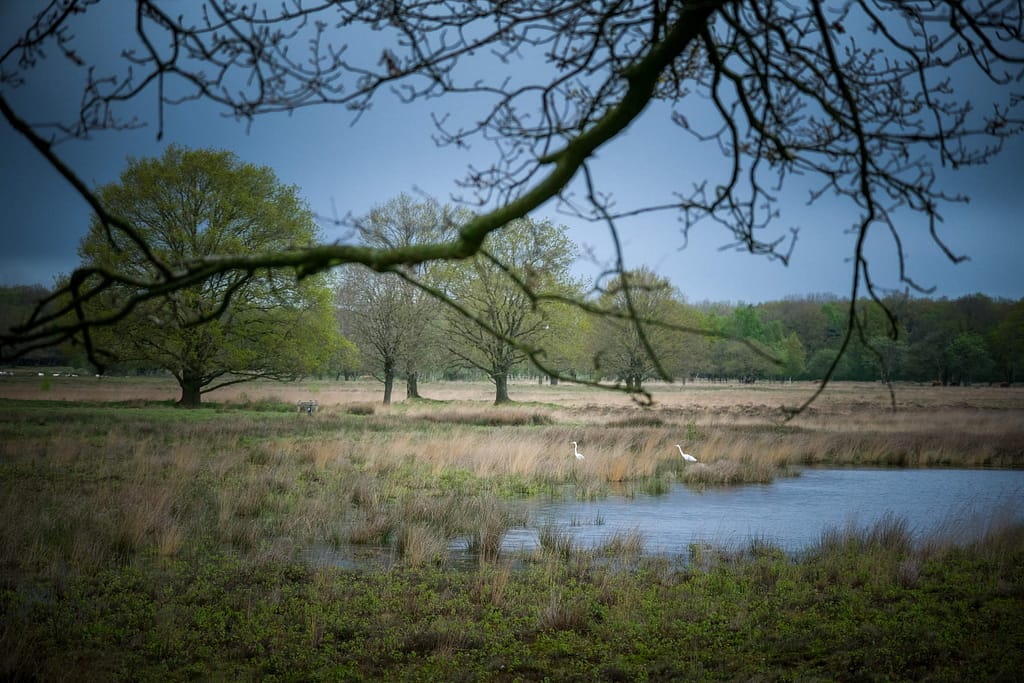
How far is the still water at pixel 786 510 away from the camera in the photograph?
10.2 metres

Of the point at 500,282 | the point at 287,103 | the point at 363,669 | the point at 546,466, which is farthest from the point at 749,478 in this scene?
the point at 500,282

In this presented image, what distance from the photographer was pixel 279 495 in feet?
39.4

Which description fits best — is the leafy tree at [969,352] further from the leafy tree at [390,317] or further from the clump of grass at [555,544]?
the clump of grass at [555,544]

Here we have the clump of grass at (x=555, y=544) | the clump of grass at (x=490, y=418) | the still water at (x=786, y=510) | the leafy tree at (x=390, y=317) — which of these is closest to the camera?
the clump of grass at (x=555, y=544)

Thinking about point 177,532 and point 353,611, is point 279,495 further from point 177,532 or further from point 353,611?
point 353,611

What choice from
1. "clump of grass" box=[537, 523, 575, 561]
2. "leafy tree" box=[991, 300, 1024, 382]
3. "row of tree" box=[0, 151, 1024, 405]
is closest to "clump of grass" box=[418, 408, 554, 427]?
"row of tree" box=[0, 151, 1024, 405]

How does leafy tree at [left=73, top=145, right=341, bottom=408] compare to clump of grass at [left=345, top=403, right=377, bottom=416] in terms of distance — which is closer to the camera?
leafy tree at [left=73, top=145, right=341, bottom=408]

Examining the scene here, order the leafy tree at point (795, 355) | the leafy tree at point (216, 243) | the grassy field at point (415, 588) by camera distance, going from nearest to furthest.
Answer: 1. the grassy field at point (415, 588)
2. the leafy tree at point (216, 243)
3. the leafy tree at point (795, 355)

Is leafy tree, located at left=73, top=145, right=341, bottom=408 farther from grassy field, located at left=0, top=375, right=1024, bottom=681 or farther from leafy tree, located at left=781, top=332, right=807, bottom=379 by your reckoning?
leafy tree, located at left=781, top=332, right=807, bottom=379

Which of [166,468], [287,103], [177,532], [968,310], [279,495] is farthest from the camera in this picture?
[968,310]

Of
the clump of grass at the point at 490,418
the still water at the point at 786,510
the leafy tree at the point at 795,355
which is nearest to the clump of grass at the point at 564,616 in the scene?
the still water at the point at 786,510

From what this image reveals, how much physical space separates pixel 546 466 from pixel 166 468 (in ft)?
24.1

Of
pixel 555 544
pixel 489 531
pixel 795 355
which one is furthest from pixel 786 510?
pixel 795 355

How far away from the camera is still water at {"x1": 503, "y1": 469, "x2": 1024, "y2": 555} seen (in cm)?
1025
